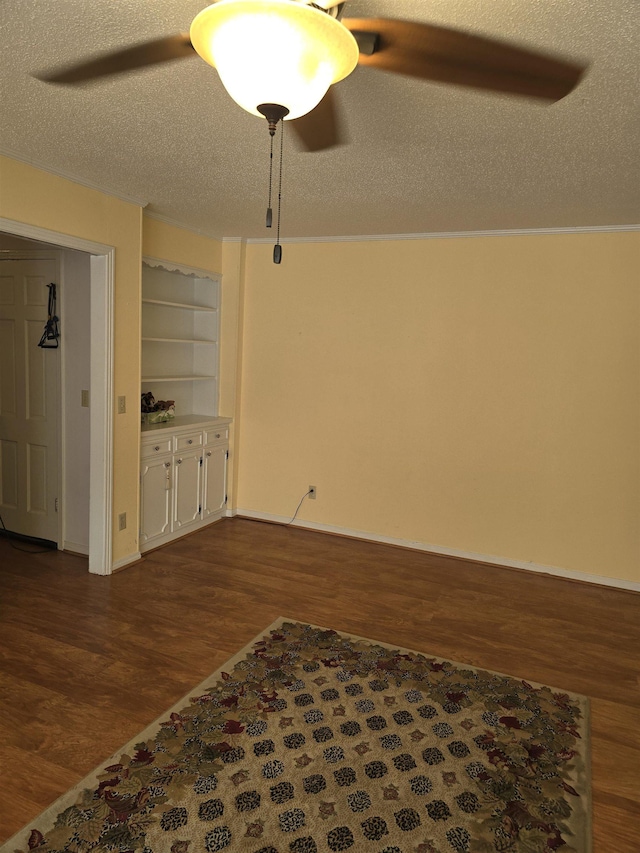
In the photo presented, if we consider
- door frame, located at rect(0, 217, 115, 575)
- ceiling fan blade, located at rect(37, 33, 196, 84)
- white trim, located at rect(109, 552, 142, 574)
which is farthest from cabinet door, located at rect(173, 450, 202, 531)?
ceiling fan blade, located at rect(37, 33, 196, 84)

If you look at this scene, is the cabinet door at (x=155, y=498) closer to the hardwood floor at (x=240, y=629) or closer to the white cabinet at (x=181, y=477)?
the white cabinet at (x=181, y=477)

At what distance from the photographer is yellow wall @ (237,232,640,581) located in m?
4.27

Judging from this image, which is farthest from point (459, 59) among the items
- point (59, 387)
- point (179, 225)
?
point (59, 387)

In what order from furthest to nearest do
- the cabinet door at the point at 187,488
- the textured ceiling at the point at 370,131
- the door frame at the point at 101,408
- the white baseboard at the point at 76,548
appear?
the cabinet door at the point at 187,488
the white baseboard at the point at 76,548
the door frame at the point at 101,408
the textured ceiling at the point at 370,131

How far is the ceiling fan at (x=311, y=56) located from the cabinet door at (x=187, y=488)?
3250 millimetres

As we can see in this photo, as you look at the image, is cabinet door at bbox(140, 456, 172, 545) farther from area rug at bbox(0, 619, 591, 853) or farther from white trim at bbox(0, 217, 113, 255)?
area rug at bbox(0, 619, 591, 853)

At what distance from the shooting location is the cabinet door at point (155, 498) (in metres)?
4.52

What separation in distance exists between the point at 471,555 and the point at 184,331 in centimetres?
320

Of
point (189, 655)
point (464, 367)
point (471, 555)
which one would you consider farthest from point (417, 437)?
point (189, 655)

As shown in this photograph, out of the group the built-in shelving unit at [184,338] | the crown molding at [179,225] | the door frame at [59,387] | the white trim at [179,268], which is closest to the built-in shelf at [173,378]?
the built-in shelving unit at [184,338]

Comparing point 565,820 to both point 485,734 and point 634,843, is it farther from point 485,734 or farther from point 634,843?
point 485,734

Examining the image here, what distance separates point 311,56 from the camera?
1480 millimetres

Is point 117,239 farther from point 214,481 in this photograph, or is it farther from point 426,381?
point 426,381

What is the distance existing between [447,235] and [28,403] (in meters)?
3.46
